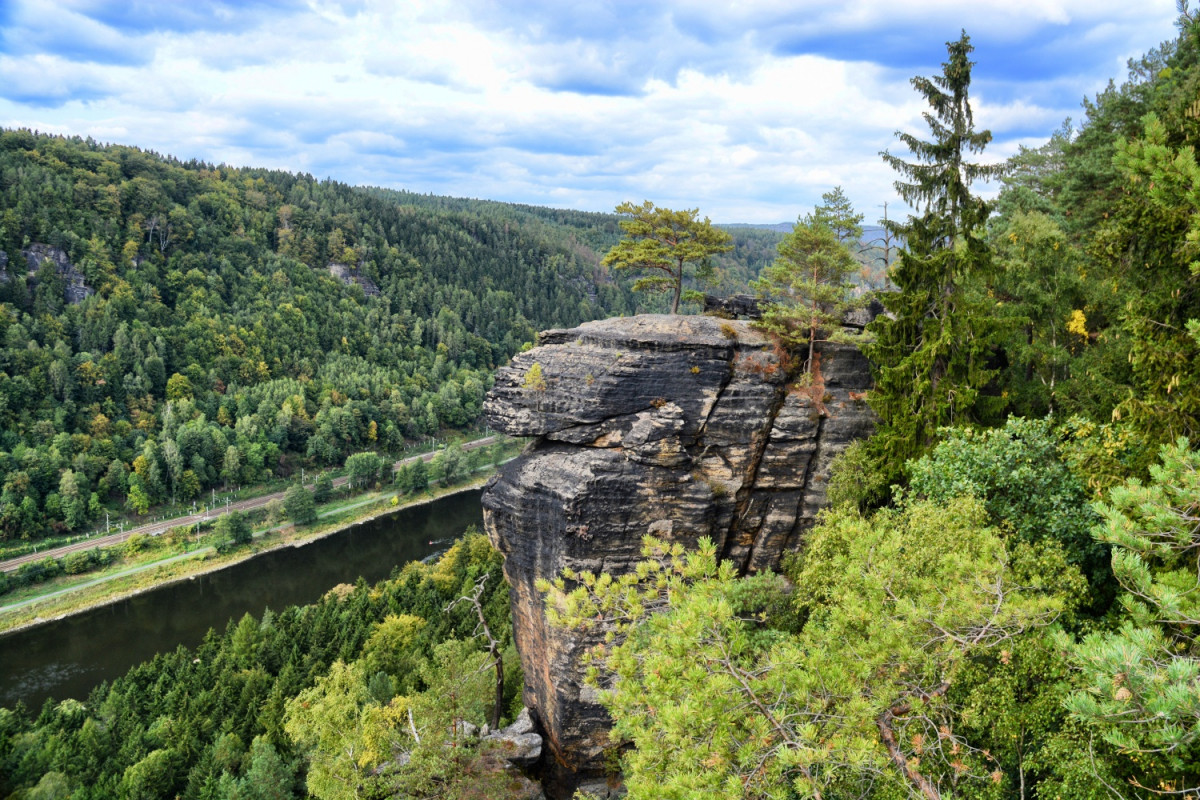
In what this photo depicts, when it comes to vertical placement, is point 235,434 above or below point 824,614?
below

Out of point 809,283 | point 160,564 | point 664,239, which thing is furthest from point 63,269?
point 809,283

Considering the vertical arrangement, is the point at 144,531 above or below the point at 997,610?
below

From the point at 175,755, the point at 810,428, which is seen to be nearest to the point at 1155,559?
the point at 810,428

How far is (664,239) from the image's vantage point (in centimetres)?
3002

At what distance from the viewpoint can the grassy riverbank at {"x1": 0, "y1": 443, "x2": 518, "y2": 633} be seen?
56125 millimetres

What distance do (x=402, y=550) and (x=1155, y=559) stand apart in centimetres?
7045

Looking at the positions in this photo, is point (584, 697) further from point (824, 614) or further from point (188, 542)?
point (188, 542)

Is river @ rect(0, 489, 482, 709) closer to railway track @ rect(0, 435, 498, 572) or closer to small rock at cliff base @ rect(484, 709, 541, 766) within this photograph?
railway track @ rect(0, 435, 498, 572)

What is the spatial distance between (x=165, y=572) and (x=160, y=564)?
2.28m

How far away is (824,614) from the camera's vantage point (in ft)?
51.4

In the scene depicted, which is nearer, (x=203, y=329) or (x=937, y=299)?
(x=937, y=299)

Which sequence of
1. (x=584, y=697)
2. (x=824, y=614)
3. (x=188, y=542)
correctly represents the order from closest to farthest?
(x=824, y=614) < (x=584, y=697) < (x=188, y=542)

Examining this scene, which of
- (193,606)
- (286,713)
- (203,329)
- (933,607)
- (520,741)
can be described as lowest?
(193,606)

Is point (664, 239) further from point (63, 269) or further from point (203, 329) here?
point (63, 269)
